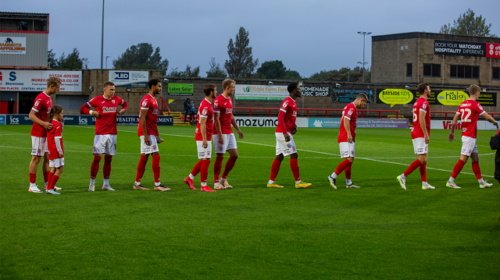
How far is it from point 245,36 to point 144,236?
336ft

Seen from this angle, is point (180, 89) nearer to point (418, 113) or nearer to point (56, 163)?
point (56, 163)

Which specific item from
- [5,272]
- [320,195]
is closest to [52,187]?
[5,272]

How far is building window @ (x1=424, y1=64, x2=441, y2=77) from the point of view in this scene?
55.5 metres

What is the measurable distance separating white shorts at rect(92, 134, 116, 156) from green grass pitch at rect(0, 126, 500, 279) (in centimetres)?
76

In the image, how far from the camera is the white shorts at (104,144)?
26.7 ft

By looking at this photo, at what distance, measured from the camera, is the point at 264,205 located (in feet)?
23.5

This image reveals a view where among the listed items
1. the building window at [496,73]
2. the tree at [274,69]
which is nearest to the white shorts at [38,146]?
the building window at [496,73]

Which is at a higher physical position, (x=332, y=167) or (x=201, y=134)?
(x=201, y=134)

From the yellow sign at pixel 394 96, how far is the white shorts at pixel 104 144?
4666cm

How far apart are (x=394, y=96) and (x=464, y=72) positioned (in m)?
12.1

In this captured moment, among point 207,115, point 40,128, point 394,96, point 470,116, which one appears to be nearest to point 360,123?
point 394,96

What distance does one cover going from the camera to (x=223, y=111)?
8703mm

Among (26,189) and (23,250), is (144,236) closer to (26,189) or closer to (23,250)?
(23,250)

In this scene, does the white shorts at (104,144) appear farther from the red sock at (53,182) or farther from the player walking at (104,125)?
the red sock at (53,182)
